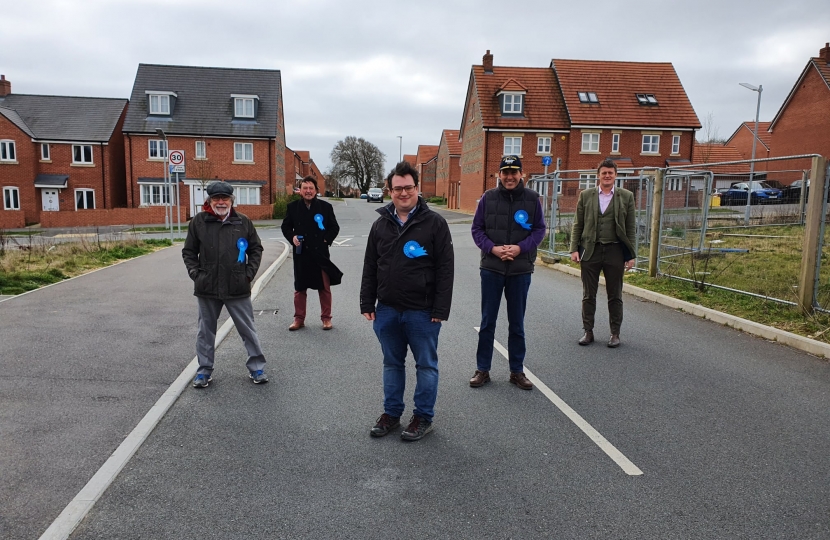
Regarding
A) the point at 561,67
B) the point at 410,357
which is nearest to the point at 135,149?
the point at 561,67

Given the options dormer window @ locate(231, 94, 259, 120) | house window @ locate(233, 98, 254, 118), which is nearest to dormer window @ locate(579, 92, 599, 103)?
dormer window @ locate(231, 94, 259, 120)

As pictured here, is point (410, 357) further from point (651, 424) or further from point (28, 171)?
point (28, 171)

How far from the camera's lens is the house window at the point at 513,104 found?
43.7m

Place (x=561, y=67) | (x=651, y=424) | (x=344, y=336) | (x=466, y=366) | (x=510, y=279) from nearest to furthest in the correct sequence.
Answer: (x=651, y=424) < (x=510, y=279) < (x=466, y=366) < (x=344, y=336) < (x=561, y=67)

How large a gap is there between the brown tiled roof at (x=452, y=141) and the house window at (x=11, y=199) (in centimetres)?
3823

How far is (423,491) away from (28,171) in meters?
48.0

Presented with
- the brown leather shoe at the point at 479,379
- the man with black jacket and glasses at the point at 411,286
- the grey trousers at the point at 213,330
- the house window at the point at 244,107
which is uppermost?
the house window at the point at 244,107

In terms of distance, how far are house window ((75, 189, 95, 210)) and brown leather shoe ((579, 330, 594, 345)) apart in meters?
45.0

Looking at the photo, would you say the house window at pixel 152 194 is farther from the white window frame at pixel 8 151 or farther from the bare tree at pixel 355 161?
the bare tree at pixel 355 161

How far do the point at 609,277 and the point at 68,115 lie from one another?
48.4 metres

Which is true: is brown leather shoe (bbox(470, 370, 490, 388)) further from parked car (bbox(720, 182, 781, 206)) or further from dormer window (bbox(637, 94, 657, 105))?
dormer window (bbox(637, 94, 657, 105))

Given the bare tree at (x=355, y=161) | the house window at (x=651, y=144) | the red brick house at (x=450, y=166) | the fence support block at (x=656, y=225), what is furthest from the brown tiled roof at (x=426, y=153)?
the fence support block at (x=656, y=225)

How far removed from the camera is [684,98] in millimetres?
44562

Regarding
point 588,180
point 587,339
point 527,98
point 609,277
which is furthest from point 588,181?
point 527,98
